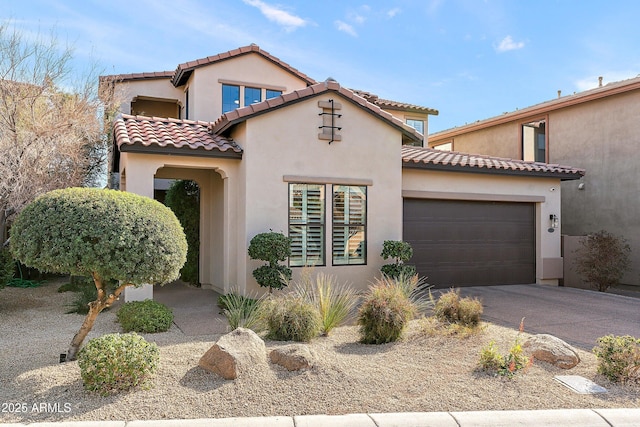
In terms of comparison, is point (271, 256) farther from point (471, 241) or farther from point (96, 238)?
point (471, 241)

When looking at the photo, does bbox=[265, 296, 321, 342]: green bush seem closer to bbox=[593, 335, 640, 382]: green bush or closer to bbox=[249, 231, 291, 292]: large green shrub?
bbox=[249, 231, 291, 292]: large green shrub

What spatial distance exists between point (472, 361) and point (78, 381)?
4952 millimetres

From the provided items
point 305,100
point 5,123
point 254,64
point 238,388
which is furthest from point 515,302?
point 5,123

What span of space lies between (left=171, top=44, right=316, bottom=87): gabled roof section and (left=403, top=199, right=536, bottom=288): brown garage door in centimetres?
667

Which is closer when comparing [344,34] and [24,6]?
[24,6]

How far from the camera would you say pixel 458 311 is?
25.9ft

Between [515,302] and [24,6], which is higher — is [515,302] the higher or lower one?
the lower one

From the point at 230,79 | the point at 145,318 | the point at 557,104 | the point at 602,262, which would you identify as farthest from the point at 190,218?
the point at 557,104

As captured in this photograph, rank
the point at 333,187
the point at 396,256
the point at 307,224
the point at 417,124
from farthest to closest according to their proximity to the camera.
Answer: the point at 417,124
the point at 333,187
the point at 396,256
the point at 307,224

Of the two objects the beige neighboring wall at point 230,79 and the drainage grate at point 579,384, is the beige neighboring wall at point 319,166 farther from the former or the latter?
the drainage grate at point 579,384

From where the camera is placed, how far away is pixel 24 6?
12.3 metres

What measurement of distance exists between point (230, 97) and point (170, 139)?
239 inches

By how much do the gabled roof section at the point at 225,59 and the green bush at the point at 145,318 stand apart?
9633 mm

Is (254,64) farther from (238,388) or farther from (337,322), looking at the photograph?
(238,388)
